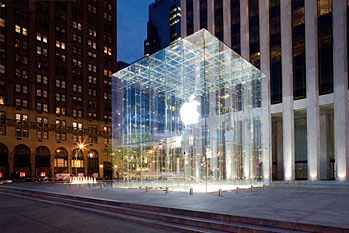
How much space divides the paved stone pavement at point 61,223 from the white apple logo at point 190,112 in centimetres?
1063

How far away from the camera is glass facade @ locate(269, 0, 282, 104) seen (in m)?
42.2

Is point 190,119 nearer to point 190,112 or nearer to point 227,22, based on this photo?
point 190,112

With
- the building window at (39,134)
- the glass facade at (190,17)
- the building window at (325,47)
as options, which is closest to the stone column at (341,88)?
the building window at (325,47)

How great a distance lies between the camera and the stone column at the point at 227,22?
4978 cm

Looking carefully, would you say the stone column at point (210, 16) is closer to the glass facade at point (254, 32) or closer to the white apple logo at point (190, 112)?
the glass facade at point (254, 32)

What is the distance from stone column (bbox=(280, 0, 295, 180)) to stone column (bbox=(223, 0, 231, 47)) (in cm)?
1008

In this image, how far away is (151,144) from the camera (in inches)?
1040

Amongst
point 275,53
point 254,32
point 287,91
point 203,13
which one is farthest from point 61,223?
point 203,13

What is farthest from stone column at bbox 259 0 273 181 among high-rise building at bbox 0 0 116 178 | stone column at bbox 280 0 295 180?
high-rise building at bbox 0 0 116 178

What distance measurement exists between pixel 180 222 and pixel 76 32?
79.2 m

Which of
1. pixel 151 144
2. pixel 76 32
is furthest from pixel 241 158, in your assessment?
pixel 76 32

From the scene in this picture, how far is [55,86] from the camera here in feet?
238

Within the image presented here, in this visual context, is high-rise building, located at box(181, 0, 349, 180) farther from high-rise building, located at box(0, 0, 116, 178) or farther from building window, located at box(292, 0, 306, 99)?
high-rise building, located at box(0, 0, 116, 178)

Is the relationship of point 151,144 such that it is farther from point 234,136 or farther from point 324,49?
point 324,49
